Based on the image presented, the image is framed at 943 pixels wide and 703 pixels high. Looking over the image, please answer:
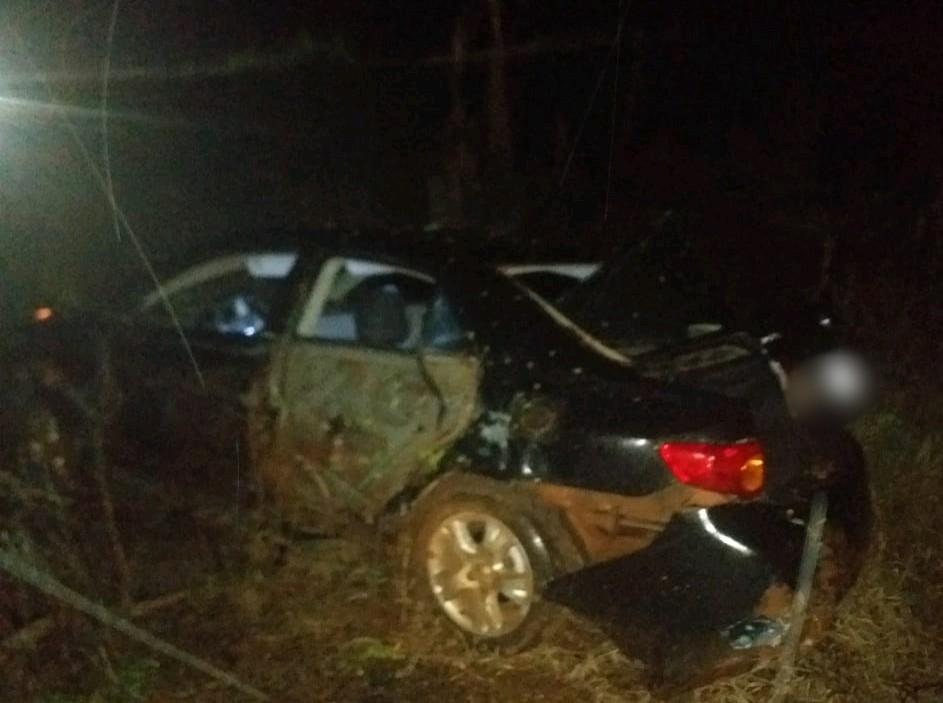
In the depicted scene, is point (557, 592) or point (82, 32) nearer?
point (557, 592)

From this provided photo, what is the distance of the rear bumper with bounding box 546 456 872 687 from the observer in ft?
13.7

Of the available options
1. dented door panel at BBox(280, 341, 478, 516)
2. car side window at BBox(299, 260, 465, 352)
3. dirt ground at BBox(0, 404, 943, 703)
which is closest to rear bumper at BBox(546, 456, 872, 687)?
dirt ground at BBox(0, 404, 943, 703)

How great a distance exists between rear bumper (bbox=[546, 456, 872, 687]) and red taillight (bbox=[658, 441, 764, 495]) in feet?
0.33

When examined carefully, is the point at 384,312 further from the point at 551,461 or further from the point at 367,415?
the point at 551,461

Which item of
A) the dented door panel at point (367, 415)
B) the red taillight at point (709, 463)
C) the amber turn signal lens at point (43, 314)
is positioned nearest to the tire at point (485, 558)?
the dented door panel at point (367, 415)

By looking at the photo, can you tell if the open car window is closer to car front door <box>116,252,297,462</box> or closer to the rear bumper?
car front door <box>116,252,297,462</box>

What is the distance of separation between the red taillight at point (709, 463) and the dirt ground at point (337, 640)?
629 millimetres

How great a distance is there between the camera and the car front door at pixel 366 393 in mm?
4828

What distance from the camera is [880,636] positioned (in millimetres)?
4828

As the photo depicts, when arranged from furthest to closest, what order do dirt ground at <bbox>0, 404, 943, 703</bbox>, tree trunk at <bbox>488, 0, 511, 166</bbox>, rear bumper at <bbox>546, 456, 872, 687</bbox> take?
tree trunk at <bbox>488, 0, 511, 166</bbox> → dirt ground at <bbox>0, 404, 943, 703</bbox> → rear bumper at <bbox>546, 456, 872, 687</bbox>

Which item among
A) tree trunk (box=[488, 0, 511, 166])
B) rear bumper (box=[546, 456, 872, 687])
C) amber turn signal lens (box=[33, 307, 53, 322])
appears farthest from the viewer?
tree trunk (box=[488, 0, 511, 166])

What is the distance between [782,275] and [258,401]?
19.8 feet

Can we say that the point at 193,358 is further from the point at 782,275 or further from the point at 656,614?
the point at 782,275

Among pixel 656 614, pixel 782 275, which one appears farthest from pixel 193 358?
pixel 782 275
